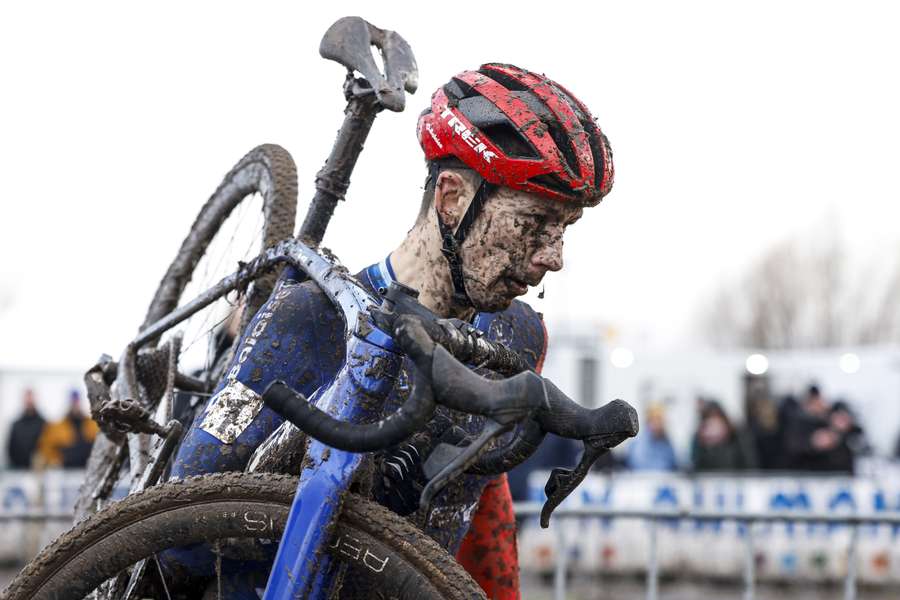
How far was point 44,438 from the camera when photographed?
1499 cm

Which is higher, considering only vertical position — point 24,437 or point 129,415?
point 24,437

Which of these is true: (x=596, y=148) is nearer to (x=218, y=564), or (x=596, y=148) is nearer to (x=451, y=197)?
(x=451, y=197)

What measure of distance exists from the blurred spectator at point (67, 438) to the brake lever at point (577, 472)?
41.3 ft

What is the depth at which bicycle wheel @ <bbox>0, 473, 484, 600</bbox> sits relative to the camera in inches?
101

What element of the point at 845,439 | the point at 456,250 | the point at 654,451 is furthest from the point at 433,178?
the point at 845,439

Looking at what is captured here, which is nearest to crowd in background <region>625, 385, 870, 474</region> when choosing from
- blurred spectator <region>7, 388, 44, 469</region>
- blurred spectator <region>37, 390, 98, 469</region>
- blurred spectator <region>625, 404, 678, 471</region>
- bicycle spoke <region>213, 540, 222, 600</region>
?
blurred spectator <region>625, 404, 678, 471</region>

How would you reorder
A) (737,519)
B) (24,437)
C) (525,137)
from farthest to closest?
(24,437)
(737,519)
(525,137)

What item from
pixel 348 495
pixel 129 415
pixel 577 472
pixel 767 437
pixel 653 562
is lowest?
pixel 348 495

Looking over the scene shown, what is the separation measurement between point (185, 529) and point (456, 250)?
91 cm

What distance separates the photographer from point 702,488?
549 inches

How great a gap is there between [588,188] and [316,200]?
3.51 feet

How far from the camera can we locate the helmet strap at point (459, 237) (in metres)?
2.96

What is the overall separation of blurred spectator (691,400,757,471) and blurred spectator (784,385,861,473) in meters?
0.63

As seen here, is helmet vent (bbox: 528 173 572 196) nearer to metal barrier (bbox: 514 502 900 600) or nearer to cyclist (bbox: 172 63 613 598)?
cyclist (bbox: 172 63 613 598)
